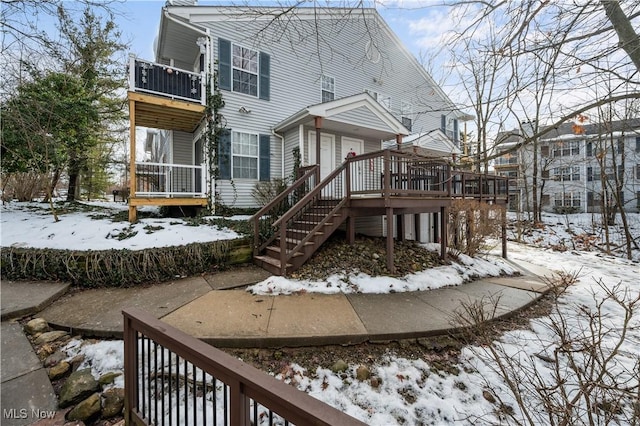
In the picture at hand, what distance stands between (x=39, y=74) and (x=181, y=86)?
Answer: 12.1ft

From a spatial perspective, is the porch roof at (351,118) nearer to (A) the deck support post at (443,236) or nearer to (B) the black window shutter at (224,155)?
(B) the black window shutter at (224,155)

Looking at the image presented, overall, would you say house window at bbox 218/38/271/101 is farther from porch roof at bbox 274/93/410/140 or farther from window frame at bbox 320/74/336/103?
window frame at bbox 320/74/336/103

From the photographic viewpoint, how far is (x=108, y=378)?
2.49 meters

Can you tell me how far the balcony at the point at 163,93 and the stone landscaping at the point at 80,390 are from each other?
601 centimetres

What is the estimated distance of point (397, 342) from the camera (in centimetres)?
335

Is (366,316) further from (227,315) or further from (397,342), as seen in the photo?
(227,315)

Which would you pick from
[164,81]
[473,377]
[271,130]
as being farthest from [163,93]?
[473,377]

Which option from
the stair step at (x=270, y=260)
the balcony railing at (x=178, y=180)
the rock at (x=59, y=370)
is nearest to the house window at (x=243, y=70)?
the balcony railing at (x=178, y=180)

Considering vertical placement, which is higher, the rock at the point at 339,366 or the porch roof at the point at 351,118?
the porch roof at the point at 351,118

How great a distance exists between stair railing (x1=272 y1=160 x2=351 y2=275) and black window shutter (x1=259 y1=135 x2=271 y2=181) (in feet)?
7.32

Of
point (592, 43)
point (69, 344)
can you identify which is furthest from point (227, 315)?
point (592, 43)

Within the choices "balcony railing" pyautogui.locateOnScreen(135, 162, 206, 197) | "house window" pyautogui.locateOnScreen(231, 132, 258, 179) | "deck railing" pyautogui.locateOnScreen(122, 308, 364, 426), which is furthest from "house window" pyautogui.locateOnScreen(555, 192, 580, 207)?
"deck railing" pyautogui.locateOnScreen(122, 308, 364, 426)

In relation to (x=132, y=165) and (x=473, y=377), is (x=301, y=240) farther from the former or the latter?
(x=132, y=165)

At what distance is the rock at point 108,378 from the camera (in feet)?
8.04
